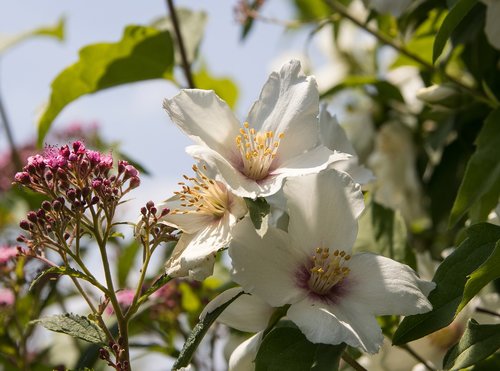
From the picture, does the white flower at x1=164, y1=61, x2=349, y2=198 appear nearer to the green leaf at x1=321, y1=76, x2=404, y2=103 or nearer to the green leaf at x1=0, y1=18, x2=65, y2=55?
the green leaf at x1=321, y1=76, x2=404, y2=103

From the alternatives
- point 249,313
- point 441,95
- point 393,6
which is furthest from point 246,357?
point 393,6

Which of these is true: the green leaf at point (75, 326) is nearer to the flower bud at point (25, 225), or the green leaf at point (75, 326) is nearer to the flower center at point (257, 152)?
the flower bud at point (25, 225)

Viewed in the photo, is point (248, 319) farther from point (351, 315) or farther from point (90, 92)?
point (90, 92)

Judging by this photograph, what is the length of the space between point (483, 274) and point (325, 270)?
150 millimetres

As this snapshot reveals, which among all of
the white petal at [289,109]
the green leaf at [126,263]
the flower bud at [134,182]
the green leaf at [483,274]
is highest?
the white petal at [289,109]

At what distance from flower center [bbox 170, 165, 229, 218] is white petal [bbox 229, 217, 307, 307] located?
0.06 m

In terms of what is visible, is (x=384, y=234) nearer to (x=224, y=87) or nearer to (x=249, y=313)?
(x=249, y=313)

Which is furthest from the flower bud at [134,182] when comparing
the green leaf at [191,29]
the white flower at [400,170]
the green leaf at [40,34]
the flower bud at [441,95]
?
the green leaf at [40,34]

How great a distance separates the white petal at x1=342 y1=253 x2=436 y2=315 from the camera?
80cm

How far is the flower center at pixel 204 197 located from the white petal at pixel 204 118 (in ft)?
0.11

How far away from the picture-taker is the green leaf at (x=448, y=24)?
956mm

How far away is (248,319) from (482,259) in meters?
0.24

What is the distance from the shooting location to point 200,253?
804 mm

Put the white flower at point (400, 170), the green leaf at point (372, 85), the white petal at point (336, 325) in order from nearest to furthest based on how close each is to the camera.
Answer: the white petal at point (336, 325)
the green leaf at point (372, 85)
the white flower at point (400, 170)
